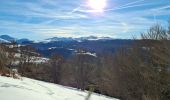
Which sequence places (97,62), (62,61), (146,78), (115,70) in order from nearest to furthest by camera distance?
1. (146,78)
2. (115,70)
3. (97,62)
4. (62,61)

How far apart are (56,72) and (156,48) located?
4059 cm

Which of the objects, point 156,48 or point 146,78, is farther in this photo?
point 146,78

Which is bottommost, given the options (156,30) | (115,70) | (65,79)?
(65,79)

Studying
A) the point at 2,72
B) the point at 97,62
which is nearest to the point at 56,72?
the point at 97,62

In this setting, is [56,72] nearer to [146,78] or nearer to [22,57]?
[22,57]

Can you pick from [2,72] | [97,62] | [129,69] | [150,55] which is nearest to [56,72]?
[97,62]

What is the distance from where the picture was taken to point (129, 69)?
33.9 meters

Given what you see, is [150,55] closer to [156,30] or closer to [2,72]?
[156,30]

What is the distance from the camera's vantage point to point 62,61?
64.2m

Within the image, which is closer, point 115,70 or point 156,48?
point 156,48

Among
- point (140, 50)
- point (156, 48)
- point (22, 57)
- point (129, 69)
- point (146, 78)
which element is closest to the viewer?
point (156, 48)

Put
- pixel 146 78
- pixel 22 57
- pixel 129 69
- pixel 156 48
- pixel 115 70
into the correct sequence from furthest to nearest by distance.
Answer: pixel 22 57
pixel 115 70
pixel 129 69
pixel 146 78
pixel 156 48

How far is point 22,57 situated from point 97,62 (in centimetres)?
1415

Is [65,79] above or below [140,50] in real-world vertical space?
below
